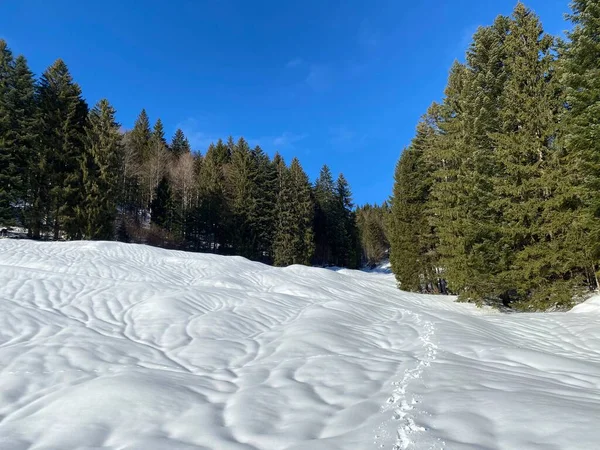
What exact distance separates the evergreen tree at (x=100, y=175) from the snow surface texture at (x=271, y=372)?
17.8 metres

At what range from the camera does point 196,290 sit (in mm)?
12367

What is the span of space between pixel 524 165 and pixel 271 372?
1509 centimetres

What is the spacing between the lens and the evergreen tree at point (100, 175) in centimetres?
2952

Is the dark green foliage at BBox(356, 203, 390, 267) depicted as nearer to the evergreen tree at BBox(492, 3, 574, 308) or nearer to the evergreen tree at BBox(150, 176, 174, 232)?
the evergreen tree at BBox(150, 176, 174, 232)

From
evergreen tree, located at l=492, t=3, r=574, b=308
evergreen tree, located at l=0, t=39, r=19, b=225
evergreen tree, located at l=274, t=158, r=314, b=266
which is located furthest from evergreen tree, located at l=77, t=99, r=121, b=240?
evergreen tree, located at l=492, t=3, r=574, b=308

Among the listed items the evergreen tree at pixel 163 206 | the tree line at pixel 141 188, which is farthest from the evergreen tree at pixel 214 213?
the evergreen tree at pixel 163 206

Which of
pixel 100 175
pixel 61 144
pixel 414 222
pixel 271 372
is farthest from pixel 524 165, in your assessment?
pixel 61 144

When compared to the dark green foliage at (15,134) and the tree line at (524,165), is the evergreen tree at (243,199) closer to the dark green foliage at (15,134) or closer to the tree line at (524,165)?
the dark green foliage at (15,134)

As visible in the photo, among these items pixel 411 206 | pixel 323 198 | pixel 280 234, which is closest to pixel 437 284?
pixel 411 206

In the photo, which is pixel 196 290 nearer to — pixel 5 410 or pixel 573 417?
pixel 5 410

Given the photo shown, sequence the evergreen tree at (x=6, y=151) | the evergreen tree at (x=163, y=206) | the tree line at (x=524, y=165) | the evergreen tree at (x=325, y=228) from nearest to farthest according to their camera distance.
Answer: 1. the tree line at (x=524, y=165)
2. the evergreen tree at (x=6, y=151)
3. the evergreen tree at (x=163, y=206)
4. the evergreen tree at (x=325, y=228)

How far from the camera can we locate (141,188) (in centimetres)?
4775

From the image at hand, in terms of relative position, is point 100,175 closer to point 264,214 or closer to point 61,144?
point 61,144

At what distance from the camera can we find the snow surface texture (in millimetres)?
3211
